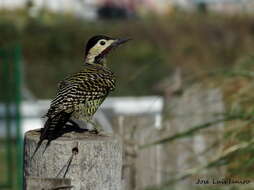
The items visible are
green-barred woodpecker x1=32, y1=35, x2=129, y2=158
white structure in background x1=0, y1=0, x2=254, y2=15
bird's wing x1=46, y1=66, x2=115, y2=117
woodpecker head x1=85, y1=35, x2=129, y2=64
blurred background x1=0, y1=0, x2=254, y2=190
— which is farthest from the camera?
white structure in background x1=0, y1=0, x2=254, y2=15

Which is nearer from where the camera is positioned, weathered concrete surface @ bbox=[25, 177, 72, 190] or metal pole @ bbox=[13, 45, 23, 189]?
weathered concrete surface @ bbox=[25, 177, 72, 190]

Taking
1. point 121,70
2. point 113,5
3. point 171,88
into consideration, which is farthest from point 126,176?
point 113,5

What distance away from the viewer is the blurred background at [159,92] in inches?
273

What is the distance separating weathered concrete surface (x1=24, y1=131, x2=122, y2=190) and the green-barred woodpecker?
123mm

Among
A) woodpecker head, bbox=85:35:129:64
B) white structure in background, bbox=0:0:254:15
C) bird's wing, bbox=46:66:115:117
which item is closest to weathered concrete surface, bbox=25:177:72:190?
bird's wing, bbox=46:66:115:117

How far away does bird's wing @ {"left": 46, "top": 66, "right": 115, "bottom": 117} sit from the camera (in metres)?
5.14

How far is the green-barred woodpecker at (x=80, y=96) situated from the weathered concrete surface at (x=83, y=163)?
0.40 ft

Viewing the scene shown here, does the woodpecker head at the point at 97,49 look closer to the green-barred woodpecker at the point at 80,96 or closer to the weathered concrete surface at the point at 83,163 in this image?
the green-barred woodpecker at the point at 80,96

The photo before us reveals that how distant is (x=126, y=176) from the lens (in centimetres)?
657

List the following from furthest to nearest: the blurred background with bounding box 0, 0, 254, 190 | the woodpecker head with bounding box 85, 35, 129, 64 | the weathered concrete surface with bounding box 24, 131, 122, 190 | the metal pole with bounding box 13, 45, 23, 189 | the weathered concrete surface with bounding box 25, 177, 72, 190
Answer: the metal pole with bounding box 13, 45, 23, 189, the blurred background with bounding box 0, 0, 254, 190, the woodpecker head with bounding box 85, 35, 129, 64, the weathered concrete surface with bounding box 24, 131, 122, 190, the weathered concrete surface with bounding box 25, 177, 72, 190

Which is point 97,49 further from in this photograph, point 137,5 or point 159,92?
point 137,5

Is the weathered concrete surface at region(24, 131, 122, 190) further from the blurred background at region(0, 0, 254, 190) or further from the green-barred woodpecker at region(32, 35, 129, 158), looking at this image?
the blurred background at region(0, 0, 254, 190)

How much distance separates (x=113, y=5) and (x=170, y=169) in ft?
144

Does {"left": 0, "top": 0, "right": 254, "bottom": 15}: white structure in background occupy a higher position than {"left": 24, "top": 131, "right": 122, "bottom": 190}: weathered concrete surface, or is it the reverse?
{"left": 0, "top": 0, "right": 254, "bottom": 15}: white structure in background
